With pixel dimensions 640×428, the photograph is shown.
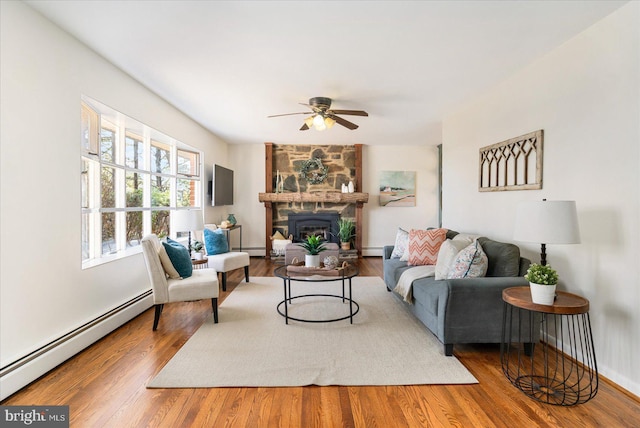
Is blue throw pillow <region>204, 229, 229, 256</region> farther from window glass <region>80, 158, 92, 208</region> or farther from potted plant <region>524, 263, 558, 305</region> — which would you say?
potted plant <region>524, 263, 558, 305</region>

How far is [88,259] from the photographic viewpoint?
10.4 ft

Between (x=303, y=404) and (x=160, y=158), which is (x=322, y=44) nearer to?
(x=303, y=404)

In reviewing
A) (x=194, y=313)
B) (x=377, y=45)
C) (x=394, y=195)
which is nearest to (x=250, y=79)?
(x=377, y=45)

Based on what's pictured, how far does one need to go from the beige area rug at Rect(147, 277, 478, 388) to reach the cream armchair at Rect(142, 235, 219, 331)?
1.11 feet

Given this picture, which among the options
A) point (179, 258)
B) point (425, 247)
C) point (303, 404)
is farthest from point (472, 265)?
point (179, 258)

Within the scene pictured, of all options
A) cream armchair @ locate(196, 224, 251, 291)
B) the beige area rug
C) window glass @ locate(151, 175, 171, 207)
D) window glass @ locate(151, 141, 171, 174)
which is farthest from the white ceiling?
the beige area rug

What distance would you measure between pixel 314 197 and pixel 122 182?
388 centimetres

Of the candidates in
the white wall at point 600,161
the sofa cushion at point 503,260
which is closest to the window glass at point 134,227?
the sofa cushion at point 503,260

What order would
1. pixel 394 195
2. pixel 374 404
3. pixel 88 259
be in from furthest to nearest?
pixel 394 195 → pixel 88 259 → pixel 374 404

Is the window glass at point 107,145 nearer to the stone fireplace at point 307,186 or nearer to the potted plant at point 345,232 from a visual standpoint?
the stone fireplace at point 307,186

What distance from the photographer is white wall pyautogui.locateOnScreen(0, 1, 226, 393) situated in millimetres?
2070

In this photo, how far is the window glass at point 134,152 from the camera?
3.90 metres

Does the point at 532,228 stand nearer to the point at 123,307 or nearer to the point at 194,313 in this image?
the point at 194,313

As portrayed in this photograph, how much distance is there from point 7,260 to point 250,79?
2539mm
